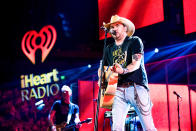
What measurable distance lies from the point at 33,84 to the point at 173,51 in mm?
6447

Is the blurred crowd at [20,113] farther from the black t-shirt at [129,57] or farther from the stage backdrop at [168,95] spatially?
the black t-shirt at [129,57]

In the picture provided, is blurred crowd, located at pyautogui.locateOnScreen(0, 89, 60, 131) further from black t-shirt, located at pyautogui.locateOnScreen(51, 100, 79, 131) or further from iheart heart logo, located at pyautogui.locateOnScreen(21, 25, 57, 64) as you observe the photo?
black t-shirt, located at pyautogui.locateOnScreen(51, 100, 79, 131)

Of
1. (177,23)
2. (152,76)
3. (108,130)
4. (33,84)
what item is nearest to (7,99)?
(33,84)

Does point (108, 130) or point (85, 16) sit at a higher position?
point (85, 16)

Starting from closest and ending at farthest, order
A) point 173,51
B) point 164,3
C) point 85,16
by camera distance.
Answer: point 164,3 → point 173,51 → point 85,16

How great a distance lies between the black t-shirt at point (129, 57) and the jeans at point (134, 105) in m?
0.09

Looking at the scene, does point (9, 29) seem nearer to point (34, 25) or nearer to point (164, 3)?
point (34, 25)

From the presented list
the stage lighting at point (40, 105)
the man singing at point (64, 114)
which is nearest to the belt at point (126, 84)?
the man singing at point (64, 114)

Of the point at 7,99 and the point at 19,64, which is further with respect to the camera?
A: the point at 19,64

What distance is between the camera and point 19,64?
1302 centimetres

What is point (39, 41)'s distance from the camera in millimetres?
11555

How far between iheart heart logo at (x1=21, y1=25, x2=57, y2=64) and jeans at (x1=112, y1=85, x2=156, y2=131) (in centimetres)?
810

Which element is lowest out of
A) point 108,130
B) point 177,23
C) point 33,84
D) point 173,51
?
point 108,130

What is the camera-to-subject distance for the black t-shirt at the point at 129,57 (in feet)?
10.1
